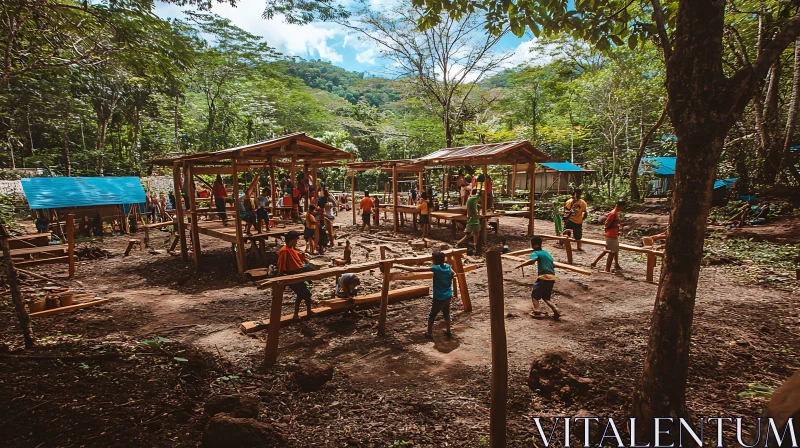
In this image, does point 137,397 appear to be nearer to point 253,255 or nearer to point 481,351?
point 481,351

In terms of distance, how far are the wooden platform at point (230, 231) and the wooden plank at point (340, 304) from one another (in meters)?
4.26

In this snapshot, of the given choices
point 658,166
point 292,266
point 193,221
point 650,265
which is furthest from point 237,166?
point 658,166

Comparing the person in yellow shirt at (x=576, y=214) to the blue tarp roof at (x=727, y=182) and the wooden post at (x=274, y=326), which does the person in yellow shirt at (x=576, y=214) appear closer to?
the wooden post at (x=274, y=326)

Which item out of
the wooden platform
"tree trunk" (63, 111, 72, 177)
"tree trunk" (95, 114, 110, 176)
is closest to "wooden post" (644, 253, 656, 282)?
the wooden platform

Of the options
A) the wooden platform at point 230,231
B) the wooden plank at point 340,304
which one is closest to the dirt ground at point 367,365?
the wooden plank at point 340,304

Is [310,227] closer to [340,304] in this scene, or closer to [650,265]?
[340,304]

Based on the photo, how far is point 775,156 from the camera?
13.3 m

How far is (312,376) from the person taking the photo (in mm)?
4301

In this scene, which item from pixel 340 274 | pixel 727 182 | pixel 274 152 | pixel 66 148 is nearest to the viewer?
pixel 340 274

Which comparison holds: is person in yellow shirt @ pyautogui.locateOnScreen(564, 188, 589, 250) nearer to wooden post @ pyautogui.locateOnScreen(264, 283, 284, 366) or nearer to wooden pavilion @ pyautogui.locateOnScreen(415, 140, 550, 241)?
wooden pavilion @ pyautogui.locateOnScreen(415, 140, 550, 241)

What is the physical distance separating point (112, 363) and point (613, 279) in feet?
31.4

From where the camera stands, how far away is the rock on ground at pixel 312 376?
4297mm

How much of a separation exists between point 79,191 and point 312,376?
63.4 ft

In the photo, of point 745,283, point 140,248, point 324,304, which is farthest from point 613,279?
point 140,248
